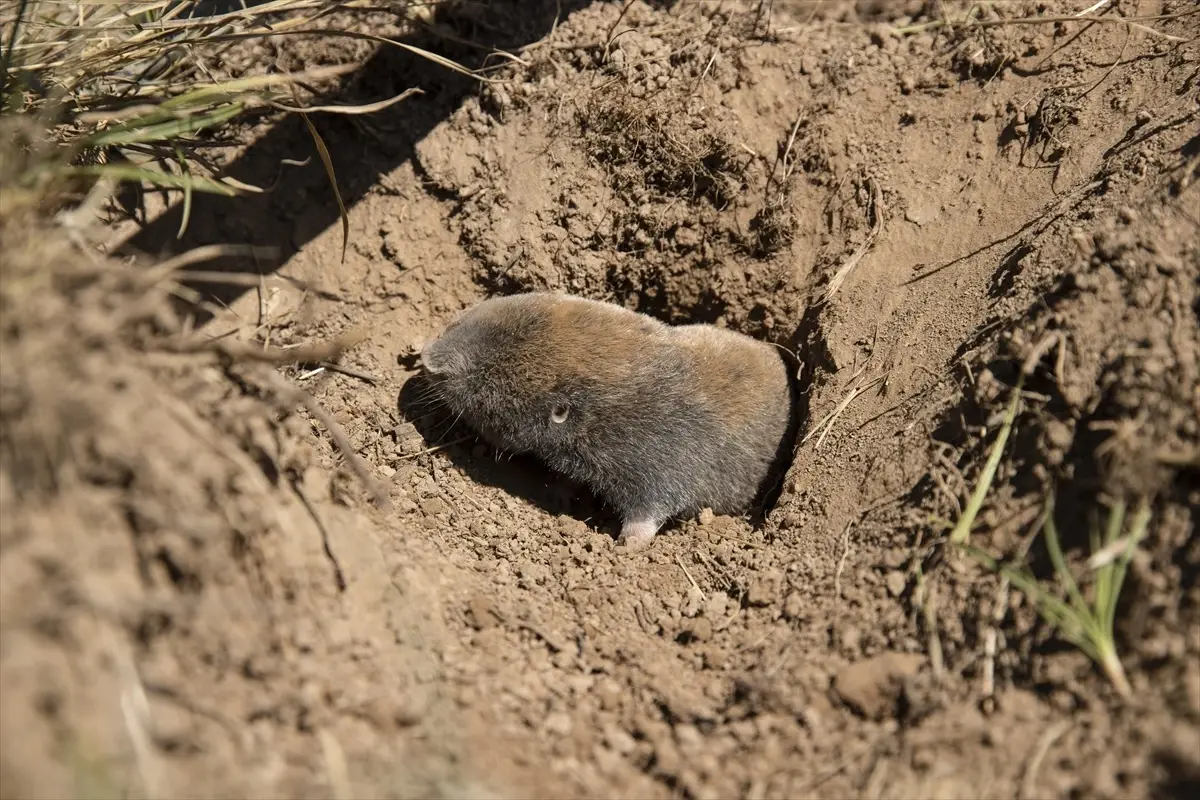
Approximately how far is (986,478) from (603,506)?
225 cm

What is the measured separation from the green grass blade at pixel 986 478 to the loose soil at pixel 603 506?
2.2 inches

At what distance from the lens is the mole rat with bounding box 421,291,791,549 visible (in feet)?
14.2

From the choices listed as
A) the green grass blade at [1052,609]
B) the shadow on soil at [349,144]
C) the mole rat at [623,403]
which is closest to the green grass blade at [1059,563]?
the green grass blade at [1052,609]

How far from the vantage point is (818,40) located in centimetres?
484

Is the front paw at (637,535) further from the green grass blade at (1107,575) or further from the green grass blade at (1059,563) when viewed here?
the green grass blade at (1107,575)

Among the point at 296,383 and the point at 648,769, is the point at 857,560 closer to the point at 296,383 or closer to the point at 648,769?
the point at 648,769

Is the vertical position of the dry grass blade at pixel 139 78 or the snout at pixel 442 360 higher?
the dry grass blade at pixel 139 78

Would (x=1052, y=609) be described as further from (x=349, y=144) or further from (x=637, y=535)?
(x=349, y=144)

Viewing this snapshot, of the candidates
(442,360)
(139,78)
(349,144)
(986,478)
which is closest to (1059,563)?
(986,478)

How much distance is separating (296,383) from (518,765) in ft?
8.19

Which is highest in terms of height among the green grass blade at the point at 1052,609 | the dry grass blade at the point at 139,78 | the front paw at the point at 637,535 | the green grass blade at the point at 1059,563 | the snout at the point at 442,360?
the dry grass blade at the point at 139,78

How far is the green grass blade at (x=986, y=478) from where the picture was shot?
288 centimetres

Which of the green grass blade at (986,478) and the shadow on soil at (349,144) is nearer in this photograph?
the green grass blade at (986,478)

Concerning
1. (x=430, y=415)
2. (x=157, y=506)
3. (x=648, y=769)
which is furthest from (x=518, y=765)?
(x=430, y=415)
